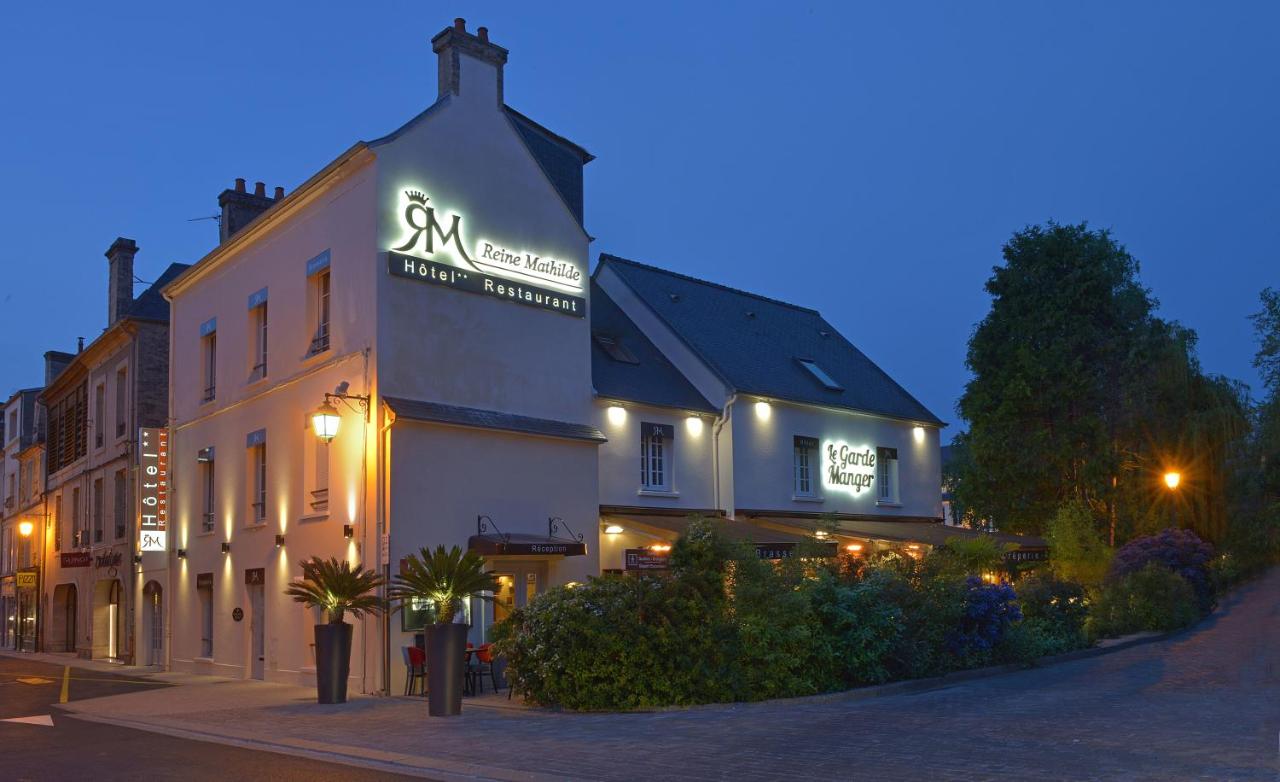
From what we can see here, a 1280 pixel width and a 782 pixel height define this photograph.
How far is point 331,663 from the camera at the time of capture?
54.7 ft

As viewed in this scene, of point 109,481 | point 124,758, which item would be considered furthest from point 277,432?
point 109,481

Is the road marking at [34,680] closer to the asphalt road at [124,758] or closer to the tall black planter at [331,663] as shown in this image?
the asphalt road at [124,758]

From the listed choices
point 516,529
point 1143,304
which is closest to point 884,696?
point 516,529

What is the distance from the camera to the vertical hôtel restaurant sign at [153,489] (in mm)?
25688

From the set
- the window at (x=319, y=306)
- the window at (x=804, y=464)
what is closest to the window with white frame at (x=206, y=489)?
the window at (x=319, y=306)

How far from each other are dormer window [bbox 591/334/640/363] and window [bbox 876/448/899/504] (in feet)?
28.3

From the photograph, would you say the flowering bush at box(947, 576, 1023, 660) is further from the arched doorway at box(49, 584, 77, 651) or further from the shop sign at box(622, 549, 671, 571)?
the arched doorway at box(49, 584, 77, 651)

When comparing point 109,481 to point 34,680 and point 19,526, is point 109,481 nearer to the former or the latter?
point 34,680

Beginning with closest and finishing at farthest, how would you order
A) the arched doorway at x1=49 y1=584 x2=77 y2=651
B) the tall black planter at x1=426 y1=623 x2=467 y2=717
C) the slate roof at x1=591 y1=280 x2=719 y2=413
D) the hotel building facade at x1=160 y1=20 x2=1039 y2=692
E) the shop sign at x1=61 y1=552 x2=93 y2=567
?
the tall black planter at x1=426 y1=623 x2=467 y2=717 < the hotel building facade at x1=160 y1=20 x2=1039 y2=692 < the slate roof at x1=591 y1=280 x2=719 y2=413 < the shop sign at x1=61 y1=552 x2=93 y2=567 < the arched doorway at x1=49 y1=584 x2=77 y2=651

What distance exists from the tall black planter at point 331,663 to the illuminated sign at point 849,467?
15.4m

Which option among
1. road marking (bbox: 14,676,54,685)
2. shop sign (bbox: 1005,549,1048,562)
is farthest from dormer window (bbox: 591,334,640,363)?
road marking (bbox: 14,676,54,685)

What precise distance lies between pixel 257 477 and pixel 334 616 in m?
6.95

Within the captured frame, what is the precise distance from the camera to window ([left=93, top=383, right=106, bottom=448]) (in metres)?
32.6

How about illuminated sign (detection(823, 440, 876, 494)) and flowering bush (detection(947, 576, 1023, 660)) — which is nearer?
flowering bush (detection(947, 576, 1023, 660))
